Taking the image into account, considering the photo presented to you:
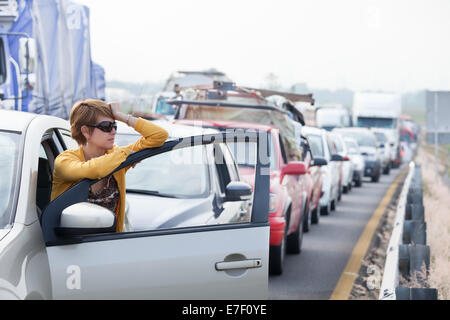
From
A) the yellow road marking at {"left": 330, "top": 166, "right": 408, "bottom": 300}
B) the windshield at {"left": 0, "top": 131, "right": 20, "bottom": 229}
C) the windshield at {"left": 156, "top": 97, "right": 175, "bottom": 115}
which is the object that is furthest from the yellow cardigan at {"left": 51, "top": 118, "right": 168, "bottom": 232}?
the windshield at {"left": 156, "top": 97, "right": 175, "bottom": 115}

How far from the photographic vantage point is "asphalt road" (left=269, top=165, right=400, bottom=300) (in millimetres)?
9641

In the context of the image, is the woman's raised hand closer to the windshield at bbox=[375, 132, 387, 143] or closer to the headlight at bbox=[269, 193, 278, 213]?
the headlight at bbox=[269, 193, 278, 213]

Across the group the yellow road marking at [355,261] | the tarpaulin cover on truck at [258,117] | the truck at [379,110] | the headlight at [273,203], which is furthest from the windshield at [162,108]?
the truck at [379,110]

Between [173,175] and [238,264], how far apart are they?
3.54 meters

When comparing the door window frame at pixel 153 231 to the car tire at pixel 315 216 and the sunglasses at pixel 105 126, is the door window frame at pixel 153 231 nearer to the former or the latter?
the sunglasses at pixel 105 126

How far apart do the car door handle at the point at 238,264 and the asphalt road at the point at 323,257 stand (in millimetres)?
4607

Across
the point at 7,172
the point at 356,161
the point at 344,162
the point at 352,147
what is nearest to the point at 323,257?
the point at 7,172

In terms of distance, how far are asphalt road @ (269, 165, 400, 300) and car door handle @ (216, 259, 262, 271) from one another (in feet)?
15.1

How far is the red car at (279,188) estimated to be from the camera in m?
10.3

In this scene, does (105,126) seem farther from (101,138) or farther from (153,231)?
(153,231)

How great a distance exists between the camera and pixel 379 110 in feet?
157

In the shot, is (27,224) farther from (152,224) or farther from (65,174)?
(152,224)

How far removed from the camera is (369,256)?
1250 cm

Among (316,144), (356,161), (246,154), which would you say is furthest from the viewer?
(356,161)
